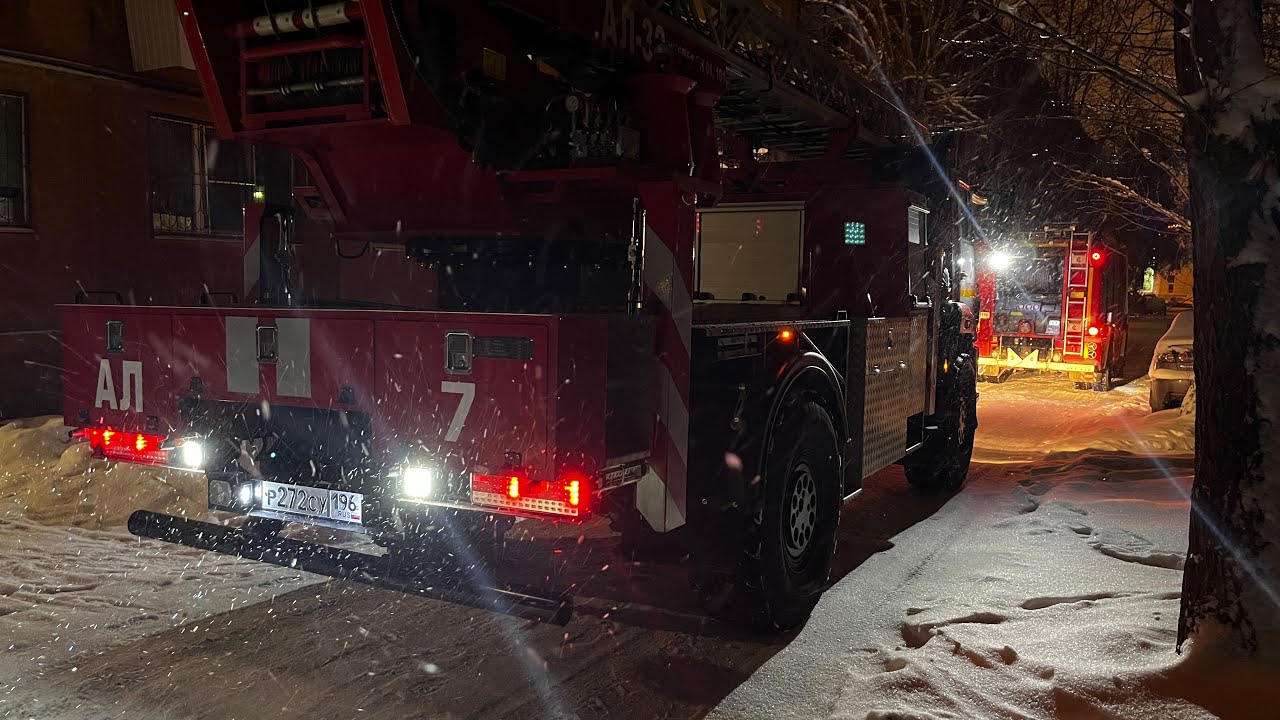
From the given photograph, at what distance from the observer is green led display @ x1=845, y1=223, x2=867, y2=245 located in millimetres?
7195

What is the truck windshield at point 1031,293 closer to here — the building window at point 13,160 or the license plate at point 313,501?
the building window at point 13,160

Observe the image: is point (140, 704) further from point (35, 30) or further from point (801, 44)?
point (35, 30)

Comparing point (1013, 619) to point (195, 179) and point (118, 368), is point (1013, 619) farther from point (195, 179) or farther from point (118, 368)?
point (195, 179)

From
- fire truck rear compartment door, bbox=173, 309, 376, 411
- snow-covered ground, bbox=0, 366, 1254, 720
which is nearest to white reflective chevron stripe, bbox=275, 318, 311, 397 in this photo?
fire truck rear compartment door, bbox=173, 309, 376, 411

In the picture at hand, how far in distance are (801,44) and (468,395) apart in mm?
4153

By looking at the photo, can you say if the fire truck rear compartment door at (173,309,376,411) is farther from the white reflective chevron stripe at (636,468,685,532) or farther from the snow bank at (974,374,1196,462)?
the snow bank at (974,374,1196,462)

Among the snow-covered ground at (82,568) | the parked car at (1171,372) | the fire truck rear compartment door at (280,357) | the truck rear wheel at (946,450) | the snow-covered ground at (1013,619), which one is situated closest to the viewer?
the snow-covered ground at (1013,619)

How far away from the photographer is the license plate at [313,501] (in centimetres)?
409

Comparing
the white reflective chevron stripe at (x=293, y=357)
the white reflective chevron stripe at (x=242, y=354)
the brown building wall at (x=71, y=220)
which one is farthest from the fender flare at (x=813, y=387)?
the brown building wall at (x=71, y=220)

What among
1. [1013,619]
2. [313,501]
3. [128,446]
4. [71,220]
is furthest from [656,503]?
[71,220]

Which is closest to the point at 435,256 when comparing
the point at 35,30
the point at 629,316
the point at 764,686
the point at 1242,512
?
the point at 629,316

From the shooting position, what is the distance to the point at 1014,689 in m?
3.74

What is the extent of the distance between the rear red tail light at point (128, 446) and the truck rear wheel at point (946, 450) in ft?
19.9

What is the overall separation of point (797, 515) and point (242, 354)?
2896 mm
